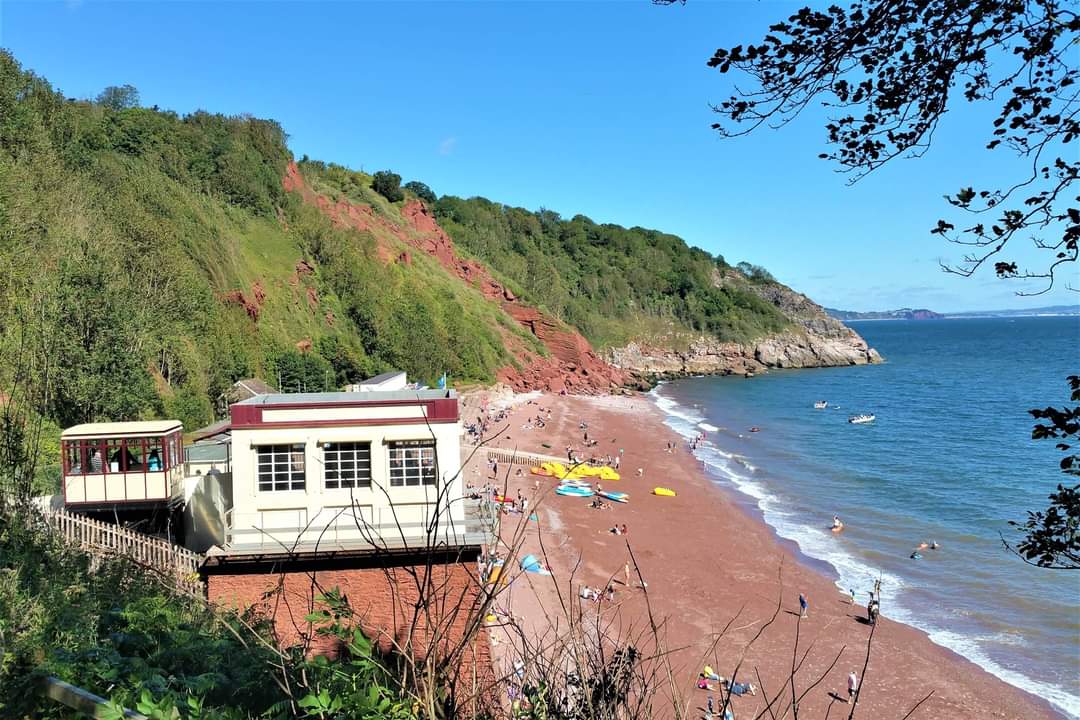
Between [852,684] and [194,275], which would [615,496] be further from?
[194,275]

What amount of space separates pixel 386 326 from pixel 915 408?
4487 centimetres

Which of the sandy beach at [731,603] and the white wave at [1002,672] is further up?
the sandy beach at [731,603]

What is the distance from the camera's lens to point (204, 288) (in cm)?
3447

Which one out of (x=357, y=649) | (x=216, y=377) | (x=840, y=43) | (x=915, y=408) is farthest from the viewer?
(x=915, y=408)

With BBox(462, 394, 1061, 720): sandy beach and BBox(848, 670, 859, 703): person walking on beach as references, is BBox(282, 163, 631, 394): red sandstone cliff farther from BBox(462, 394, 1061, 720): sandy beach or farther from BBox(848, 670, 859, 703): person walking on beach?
BBox(848, 670, 859, 703): person walking on beach

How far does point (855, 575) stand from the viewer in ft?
67.9

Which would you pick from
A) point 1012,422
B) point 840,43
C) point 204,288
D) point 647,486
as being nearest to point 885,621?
point 647,486

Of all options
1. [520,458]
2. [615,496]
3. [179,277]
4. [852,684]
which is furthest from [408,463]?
[179,277]

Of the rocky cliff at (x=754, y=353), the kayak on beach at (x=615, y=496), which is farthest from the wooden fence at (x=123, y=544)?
the rocky cliff at (x=754, y=353)

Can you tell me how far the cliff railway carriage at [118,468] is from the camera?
41.7 feet

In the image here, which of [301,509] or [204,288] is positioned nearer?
[301,509]

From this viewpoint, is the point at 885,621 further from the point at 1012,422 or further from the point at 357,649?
the point at 1012,422

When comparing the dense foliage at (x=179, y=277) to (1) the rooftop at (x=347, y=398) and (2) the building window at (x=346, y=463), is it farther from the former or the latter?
(2) the building window at (x=346, y=463)

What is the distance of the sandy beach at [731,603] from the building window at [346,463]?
3.54 meters
